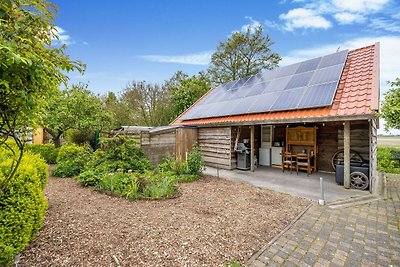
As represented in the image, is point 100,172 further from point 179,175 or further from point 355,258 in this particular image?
point 355,258

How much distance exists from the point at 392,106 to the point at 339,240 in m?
2.48

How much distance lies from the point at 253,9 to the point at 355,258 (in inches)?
497

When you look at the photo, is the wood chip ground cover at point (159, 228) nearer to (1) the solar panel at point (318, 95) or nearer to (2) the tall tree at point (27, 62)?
(2) the tall tree at point (27, 62)

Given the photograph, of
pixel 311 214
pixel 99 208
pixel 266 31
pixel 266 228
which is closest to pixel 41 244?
pixel 99 208

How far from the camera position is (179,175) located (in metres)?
7.18

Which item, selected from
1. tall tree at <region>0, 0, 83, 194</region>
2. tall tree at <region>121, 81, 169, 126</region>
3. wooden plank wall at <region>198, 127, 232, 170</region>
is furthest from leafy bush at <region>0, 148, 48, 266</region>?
tall tree at <region>121, 81, 169, 126</region>

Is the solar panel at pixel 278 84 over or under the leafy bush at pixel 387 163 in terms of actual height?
over

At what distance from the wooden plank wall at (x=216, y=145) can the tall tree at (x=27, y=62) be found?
286 inches

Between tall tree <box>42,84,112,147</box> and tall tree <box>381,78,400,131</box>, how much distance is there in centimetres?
1095

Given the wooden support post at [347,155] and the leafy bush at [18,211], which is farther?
the wooden support post at [347,155]

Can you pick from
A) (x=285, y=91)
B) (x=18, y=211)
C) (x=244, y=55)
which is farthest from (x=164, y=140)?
(x=244, y=55)

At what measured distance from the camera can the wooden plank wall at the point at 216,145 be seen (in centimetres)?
878

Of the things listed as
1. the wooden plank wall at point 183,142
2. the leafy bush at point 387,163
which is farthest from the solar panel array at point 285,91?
the leafy bush at point 387,163

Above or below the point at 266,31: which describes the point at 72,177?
below
